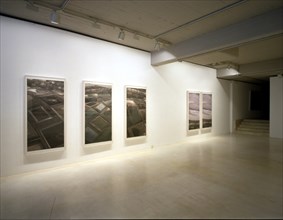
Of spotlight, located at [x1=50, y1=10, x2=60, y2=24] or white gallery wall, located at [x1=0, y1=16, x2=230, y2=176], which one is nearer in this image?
spotlight, located at [x1=50, y1=10, x2=60, y2=24]

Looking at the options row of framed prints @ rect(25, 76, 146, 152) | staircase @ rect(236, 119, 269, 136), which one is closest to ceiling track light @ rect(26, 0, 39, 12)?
row of framed prints @ rect(25, 76, 146, 152)

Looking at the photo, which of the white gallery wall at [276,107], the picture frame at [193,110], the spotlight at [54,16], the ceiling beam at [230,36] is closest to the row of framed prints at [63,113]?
the spotlight at [54,16]

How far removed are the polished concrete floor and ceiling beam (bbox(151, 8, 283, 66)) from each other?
2922 millimetres

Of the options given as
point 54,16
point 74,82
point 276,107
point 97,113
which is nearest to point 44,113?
point 74,82

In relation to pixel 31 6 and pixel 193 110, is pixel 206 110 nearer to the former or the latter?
pixel 193 110

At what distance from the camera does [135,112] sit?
18.9 feet

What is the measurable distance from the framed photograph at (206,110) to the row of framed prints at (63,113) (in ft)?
11.6

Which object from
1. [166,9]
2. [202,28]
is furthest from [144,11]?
[202,28]

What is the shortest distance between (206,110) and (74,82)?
6.13 meters

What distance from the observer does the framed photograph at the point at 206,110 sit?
328 inches

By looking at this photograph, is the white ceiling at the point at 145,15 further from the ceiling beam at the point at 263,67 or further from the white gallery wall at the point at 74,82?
the ceiling beam at the point at 263,67

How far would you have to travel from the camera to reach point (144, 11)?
11.9 feet

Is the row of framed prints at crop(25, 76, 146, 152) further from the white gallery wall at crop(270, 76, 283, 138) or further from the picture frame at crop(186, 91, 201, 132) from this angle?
the white gallery wall at crop(270, 76, 283, 138)

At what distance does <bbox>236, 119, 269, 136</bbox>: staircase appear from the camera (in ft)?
31.7
